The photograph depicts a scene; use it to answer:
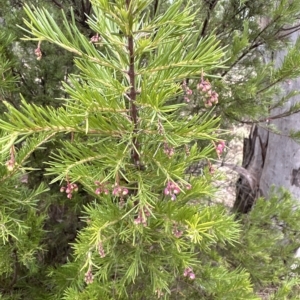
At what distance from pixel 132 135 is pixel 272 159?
2399 millimetres

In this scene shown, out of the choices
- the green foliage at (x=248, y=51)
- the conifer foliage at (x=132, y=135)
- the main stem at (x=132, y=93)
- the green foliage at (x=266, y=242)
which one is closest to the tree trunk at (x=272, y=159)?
the green foliage at (x=266, y=242)

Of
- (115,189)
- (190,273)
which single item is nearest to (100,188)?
(115,189)

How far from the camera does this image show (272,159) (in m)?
3.16

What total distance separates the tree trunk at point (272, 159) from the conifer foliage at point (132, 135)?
176 cm

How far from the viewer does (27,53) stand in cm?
194

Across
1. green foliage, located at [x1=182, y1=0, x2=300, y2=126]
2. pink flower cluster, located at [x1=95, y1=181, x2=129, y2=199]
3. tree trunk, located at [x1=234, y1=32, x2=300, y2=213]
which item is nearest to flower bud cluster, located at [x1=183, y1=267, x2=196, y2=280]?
pink flower cluster, located at [x1=95, y1=181, x2=129, y2=199]

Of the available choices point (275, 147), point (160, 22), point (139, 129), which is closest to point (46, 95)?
point (139, 129)

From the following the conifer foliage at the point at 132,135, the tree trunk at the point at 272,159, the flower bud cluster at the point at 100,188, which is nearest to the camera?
the conifer foliage at the point at 132,135

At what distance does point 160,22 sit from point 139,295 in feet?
3.01

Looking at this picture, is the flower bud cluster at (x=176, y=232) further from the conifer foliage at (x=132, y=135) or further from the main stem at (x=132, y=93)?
the main stem at (x=132, y=93)

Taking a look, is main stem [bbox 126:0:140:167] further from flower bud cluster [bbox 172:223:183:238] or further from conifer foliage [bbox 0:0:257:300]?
flower bud cluster [bbox 172:223:183:238]

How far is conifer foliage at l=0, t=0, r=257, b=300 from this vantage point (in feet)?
2.94

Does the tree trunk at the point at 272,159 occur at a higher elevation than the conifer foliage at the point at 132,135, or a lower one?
lower

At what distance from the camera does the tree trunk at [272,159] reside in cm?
289
